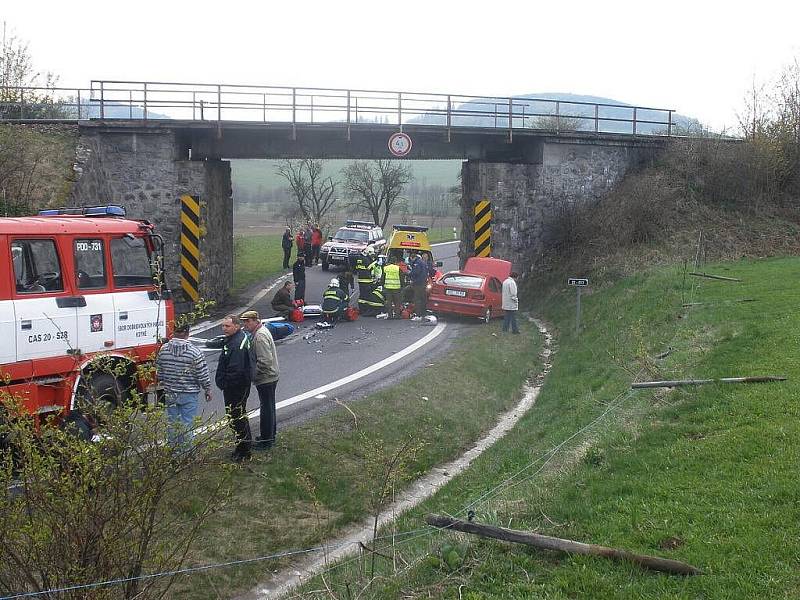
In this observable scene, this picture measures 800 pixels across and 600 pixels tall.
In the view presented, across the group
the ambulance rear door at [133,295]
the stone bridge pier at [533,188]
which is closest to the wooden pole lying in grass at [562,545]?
the ambulance rear door at [133,295]

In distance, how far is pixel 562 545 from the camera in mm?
6273

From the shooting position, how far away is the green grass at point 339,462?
820 centimetres

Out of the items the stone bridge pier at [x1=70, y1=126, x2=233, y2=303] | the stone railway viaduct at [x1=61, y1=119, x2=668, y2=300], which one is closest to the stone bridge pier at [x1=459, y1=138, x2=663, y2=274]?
the stone railway viaduct at [x1=61, y1=119, x2=668, y2=300]

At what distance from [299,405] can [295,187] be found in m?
41.1

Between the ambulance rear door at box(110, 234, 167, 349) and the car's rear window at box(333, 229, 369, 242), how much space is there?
23335mm

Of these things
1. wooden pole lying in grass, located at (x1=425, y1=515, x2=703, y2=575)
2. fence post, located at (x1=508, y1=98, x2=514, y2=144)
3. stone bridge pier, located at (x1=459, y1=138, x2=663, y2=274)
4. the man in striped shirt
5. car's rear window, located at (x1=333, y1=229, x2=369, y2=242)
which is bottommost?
wooden pole lying in grass, located at (x1=425, y1=515, x2=703, y2=575)

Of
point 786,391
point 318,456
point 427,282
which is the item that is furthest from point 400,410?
point 427,282

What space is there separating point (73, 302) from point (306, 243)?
22.9 meters

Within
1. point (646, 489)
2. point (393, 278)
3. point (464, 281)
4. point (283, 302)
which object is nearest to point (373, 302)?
point (393, 278)

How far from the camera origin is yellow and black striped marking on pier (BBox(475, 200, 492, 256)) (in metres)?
25.5

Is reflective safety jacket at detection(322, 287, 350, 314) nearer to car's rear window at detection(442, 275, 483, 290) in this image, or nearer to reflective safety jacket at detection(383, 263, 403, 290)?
reflective safety jacket at detection(383, 263, 403, 290)

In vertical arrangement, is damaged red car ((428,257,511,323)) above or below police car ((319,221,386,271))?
below

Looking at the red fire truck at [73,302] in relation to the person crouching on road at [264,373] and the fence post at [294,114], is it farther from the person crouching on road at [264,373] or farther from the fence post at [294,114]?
the fence post at [294,114]

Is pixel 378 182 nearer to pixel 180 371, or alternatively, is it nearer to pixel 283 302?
pixel 283 302
